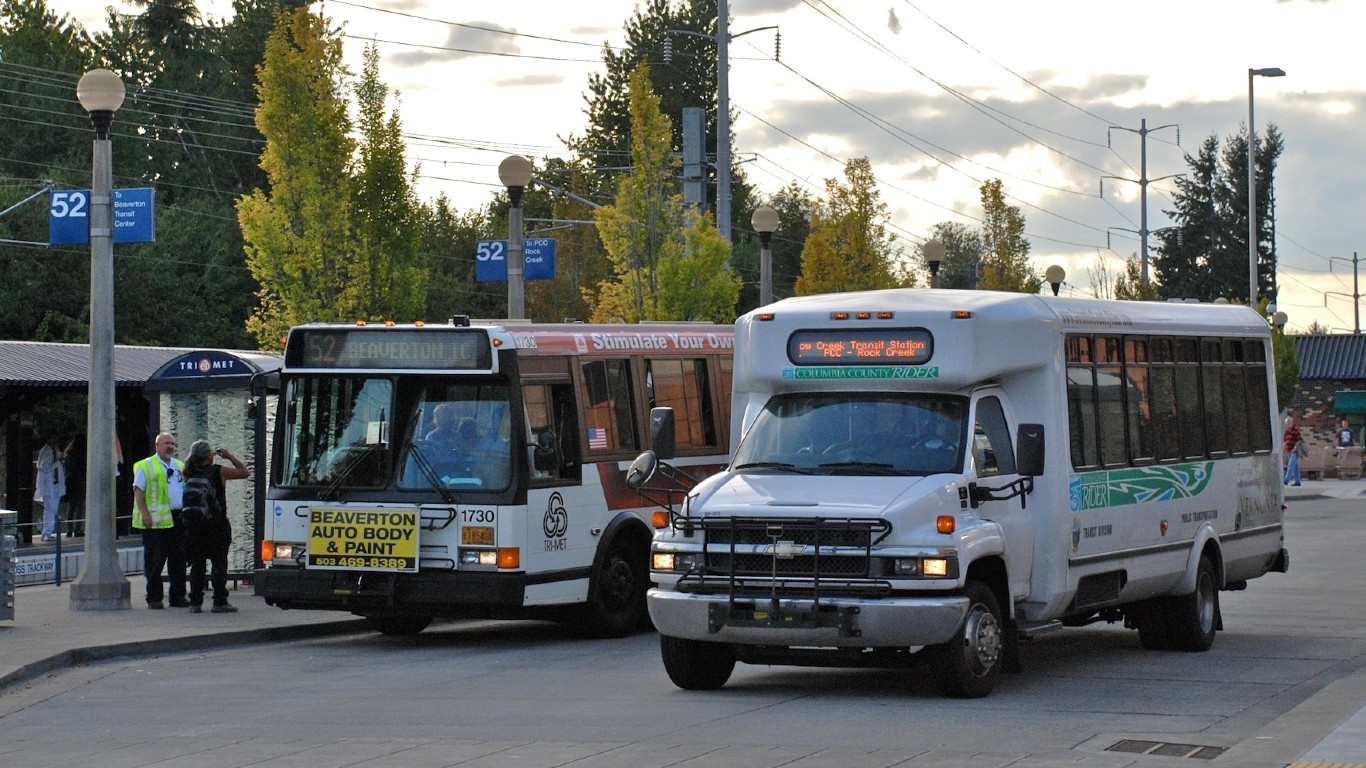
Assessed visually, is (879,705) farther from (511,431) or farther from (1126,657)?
(511,431)

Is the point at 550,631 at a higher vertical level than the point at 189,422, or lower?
lower

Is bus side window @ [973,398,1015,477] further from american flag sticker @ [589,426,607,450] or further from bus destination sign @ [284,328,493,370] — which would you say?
american flag sticker @ [589,426,607,450]

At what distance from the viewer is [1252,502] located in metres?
16.8

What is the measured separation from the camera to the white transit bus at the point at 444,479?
16.4m

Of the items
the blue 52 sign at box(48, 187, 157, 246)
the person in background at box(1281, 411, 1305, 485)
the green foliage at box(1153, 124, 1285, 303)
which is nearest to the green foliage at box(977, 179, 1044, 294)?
the person in background at box(1281, 411, 1305, 485)

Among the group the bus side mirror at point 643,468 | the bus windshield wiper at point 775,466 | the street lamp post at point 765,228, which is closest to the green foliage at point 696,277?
the street lamp post at point 765,228

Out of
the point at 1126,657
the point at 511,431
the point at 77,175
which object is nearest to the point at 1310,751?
the point at 1126,657

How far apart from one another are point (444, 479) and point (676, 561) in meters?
4.59

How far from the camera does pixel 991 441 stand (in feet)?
42.7

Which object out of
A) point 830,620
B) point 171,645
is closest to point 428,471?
point 171,645

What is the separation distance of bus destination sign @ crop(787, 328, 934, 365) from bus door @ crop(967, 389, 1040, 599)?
54 centimetres

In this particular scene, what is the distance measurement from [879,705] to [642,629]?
253 inches

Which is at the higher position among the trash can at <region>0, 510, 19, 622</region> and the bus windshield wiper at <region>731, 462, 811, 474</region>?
the bus windshield wiper at <region>731, 462, 811, 474</region>

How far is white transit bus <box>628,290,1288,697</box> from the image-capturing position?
39.0ft
